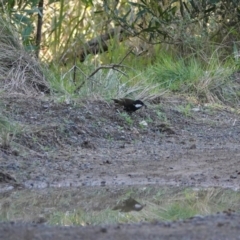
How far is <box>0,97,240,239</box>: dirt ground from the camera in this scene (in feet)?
11.8

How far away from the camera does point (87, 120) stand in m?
7.26

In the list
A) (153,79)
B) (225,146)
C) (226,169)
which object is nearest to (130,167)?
(226,169)

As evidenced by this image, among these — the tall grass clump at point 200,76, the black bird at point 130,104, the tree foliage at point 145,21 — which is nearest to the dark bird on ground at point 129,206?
the black bird at point 130,104

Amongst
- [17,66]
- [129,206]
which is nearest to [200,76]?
[17,66]

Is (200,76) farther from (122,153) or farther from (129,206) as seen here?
(129,206)

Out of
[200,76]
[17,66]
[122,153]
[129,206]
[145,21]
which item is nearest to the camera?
[129,206]

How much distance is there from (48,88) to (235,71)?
2.92 meters

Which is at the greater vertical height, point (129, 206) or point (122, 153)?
point (129, 206)

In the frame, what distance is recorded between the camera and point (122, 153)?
6547mm

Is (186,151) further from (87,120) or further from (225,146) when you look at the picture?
(87,120)

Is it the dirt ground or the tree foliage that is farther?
the tree foliage

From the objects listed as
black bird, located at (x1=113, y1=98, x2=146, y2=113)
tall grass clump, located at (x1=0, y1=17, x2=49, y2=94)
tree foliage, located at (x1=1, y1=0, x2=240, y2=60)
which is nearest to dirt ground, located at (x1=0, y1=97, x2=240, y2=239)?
black bird, located at (x1=113, y1=98, x2=146, y2=113)

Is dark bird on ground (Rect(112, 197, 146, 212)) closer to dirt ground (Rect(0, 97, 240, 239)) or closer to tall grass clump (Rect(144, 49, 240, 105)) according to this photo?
dirt ground (Rect(0, 97, 240, 239))

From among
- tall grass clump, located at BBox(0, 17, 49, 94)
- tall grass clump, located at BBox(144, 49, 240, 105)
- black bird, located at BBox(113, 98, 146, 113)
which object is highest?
tall grass clump, located at BBox(0, 17, 49, 94)
